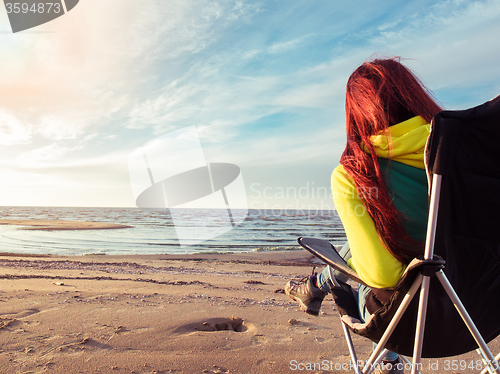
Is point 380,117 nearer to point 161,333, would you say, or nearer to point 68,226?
point 161,333

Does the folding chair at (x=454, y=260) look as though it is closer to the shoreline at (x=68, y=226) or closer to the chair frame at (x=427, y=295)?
the chair frame at (x=427, y=295)

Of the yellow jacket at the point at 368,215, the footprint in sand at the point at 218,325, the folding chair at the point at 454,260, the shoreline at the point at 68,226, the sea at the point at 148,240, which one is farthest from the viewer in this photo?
the shoreline at the point at 68,226

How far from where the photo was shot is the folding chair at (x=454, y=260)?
1.00 m

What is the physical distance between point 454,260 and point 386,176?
1.31 feet

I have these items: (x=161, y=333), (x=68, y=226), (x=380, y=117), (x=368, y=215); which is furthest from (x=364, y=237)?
(x=68, y=226)

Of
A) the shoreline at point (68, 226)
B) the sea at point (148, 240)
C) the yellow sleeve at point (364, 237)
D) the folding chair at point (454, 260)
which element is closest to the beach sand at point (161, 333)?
the folding chair at point (454, 260)

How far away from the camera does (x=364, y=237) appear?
3.95 ft

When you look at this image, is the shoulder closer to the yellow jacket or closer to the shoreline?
the yellow jacket

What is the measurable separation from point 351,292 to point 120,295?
2.82 meters

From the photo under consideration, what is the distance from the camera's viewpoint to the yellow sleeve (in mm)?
1192

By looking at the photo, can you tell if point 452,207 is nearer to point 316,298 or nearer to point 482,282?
point 482,282

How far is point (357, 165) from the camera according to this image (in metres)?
1.22

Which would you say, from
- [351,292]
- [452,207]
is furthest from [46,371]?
[452,207]

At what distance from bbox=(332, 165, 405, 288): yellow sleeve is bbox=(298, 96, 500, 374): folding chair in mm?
66
